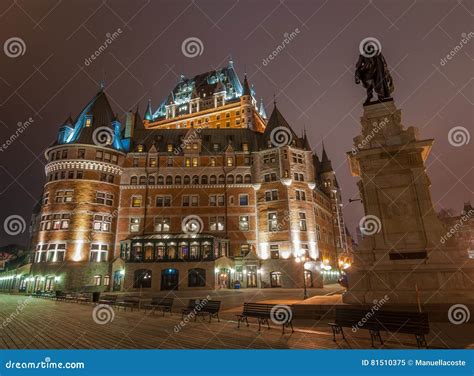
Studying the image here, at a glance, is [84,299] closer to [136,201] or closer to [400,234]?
[136,201]

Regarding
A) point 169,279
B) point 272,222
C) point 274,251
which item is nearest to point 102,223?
point 169,279

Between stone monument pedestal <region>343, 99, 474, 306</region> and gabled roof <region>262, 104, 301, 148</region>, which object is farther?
gabled roof <region>262, 104, 301, 148</region>

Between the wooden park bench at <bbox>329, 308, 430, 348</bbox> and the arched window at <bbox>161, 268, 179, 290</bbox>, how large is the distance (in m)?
29.4

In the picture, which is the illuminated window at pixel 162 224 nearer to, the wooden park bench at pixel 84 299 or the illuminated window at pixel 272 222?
the illuminated window at pixel 272 222

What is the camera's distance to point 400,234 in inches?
445

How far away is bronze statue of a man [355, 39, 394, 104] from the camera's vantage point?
13859 mm

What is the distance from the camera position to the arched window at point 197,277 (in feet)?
114

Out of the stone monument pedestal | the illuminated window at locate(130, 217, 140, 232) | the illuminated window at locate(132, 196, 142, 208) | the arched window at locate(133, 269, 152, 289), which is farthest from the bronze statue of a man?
the illuminated window at locate(130, 217, 140, 232)

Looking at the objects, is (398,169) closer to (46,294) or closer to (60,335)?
(60,335)

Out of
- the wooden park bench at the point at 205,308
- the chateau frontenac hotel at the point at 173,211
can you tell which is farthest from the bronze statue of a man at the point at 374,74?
the chateau frontenac hotel at the point at 173,211

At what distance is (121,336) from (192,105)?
77596 millimetres

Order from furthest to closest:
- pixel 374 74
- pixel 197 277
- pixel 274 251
→ pixel 274 251, pixel 197 277, pixel 374 74

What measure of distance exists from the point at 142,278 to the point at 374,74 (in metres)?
32.5

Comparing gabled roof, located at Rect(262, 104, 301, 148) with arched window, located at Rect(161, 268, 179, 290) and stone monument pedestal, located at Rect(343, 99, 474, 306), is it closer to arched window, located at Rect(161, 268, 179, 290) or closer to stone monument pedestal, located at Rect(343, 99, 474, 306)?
arched window, located at Rect(161, 268, 179, 290)
